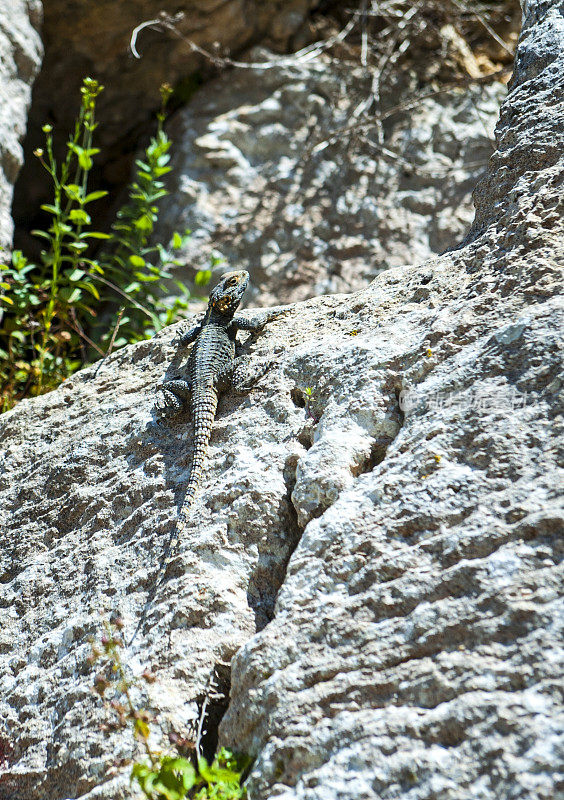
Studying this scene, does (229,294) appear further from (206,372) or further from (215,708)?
(215,708)

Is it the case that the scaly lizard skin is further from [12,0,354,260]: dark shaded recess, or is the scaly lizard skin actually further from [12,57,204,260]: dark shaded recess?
[12,0,354,260]: dark shaded recess

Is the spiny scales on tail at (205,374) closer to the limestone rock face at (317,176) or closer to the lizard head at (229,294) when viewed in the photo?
the lizard head at (229,294)

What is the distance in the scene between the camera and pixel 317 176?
6.52 metres

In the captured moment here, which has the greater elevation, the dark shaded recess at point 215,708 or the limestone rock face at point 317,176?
the limestone rock face at point 317,176

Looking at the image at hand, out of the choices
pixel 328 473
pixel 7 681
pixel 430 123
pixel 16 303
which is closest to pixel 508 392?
Answer: pixel 328 473

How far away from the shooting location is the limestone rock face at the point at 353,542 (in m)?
2.01

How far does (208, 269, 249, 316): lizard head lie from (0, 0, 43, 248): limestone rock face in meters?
1.60

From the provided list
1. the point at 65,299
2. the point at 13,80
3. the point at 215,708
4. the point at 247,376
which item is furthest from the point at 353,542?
the point at 13,80

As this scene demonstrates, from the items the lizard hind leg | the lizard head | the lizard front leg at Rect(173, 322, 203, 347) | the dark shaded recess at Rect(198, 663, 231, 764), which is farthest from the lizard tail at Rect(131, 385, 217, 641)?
the lizard head

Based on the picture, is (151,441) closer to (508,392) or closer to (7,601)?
(7,601)

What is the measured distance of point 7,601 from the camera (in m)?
3.17

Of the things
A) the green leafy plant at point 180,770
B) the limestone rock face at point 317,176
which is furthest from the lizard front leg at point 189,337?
the limestone rock face at point 317,176

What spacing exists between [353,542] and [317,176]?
479cm

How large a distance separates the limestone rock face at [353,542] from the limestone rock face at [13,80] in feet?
6.76
